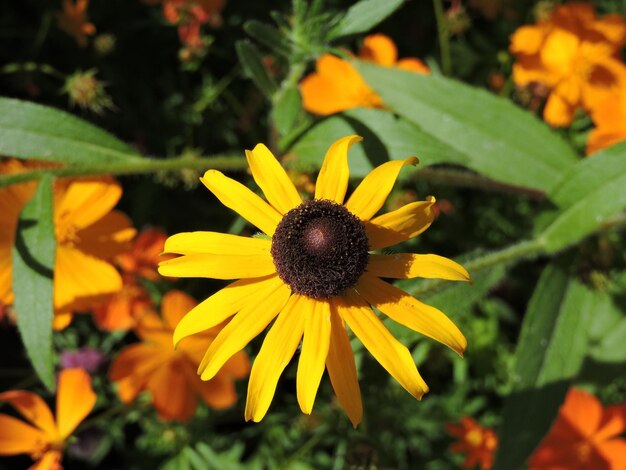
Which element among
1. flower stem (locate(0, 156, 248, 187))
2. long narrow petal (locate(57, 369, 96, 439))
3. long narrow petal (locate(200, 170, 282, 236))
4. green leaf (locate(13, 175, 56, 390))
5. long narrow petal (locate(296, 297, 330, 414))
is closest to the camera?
long narrow petal (locate(296, 297, 330, 414))

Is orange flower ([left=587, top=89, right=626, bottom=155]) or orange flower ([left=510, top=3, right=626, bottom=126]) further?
orange flower ([left=510, top=3, right=626, bottom=126])

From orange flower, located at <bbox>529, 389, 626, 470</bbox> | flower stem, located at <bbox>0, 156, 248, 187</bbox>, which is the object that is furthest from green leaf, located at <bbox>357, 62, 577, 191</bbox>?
orange flower, located at <bbox>529, 389, 626, 470</bbox>

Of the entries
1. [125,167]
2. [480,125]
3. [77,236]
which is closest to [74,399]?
[77,236]

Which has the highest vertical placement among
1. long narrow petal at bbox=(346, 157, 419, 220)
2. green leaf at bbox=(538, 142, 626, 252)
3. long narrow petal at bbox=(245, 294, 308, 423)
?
long narrow petal at bbox=(346, 157, 419, 220)

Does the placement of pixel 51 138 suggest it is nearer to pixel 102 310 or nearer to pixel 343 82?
pixel 102 310

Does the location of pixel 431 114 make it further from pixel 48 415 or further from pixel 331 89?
pixel 48 415

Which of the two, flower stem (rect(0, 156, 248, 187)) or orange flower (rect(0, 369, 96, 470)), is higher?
flower stem (rect(0, 156, 248, 187))

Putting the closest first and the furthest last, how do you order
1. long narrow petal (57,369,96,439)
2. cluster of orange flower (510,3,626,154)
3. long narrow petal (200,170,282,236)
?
long narrow petal (200,170,282,236) < long narrow petal (57,369,96,439) < cluster of orange flower (510,3,626,154)

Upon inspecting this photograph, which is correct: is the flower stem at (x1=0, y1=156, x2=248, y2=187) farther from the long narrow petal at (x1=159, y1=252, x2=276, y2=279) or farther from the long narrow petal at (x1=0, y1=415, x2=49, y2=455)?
the long narrow petal at (x1=0, y1=415, x2=49, y2=455)
